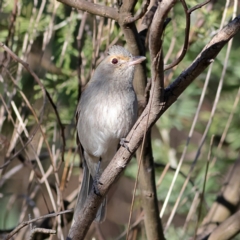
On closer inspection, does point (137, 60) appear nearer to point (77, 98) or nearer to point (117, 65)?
point (117, 65)

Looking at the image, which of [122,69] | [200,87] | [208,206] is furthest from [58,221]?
[200,87]

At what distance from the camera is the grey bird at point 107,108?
354 centimetres

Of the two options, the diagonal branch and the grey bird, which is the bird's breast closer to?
the grey bird

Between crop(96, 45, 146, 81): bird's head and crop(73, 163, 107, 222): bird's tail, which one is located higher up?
crop(96, 45, 146, 81): bird's head

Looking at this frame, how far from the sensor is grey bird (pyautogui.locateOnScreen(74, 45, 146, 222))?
3.54m

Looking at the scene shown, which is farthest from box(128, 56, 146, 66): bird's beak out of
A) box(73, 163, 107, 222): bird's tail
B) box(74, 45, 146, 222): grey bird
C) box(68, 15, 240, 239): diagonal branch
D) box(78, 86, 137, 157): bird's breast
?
box(73, 163, 107, 222): bird's tail

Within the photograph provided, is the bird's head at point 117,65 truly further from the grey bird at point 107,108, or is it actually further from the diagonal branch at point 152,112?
the diagonal branch at point 152,112

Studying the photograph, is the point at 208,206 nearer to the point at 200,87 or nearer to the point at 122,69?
the point at 200,87

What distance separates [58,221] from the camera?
356 cm

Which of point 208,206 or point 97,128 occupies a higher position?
point 97,128

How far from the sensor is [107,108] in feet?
11.7

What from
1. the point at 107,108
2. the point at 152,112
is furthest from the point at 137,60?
the point at 152,112

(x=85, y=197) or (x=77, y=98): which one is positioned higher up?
(x=77, y=98)

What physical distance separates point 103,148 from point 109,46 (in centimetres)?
70
